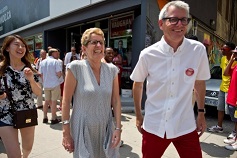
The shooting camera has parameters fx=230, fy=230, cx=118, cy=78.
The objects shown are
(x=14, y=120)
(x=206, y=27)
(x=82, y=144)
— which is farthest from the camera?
(x=206, y=27)

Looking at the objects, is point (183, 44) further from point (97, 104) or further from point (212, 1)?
point (212, 1)

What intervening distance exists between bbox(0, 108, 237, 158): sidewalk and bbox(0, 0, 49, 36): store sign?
353 inches

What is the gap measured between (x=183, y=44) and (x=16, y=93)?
1998 millimetres

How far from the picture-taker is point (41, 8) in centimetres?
1300

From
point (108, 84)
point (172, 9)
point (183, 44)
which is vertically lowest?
point (108, 84)

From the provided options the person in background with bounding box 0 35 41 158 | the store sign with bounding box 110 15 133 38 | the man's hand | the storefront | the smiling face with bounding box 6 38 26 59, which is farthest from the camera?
the store sign with bounding box 110 15 133 38

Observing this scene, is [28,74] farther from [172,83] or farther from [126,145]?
[126,145]

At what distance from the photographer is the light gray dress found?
2139mm

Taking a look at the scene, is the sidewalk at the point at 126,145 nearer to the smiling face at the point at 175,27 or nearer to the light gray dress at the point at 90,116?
the light gray dress at the point at 90,116

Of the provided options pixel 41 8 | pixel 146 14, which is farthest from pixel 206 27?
pixel 41 8

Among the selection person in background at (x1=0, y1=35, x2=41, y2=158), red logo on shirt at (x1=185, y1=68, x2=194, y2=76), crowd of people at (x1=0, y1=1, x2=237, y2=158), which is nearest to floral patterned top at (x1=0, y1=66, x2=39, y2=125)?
person in background at (x1=0, y1=35, x2=41, y2=158)

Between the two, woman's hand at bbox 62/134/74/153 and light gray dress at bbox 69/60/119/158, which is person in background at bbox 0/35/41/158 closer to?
woman's hand at bbox 62/134/74/153

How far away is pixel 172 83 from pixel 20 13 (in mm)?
16546

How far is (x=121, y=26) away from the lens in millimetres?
10266
